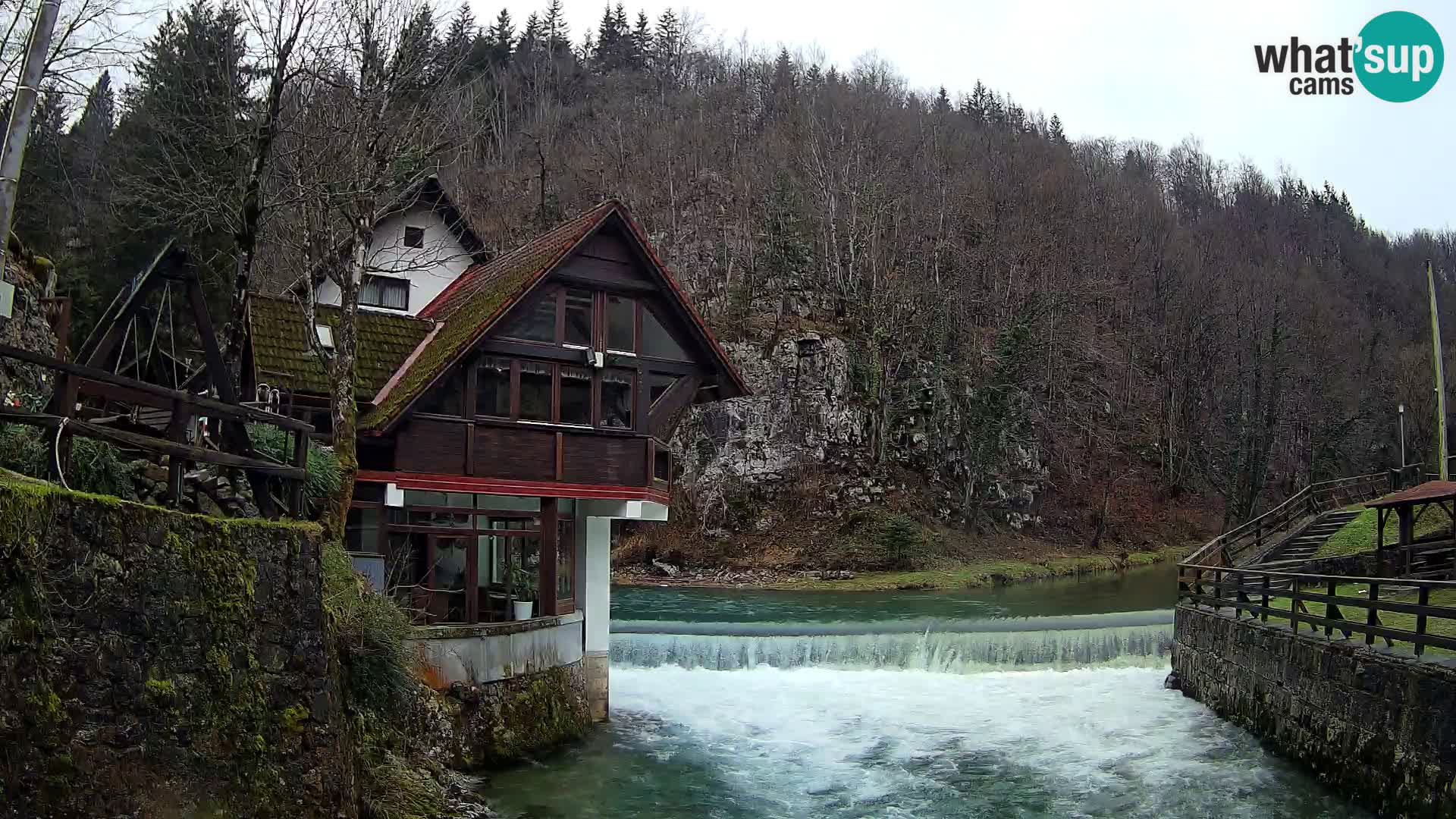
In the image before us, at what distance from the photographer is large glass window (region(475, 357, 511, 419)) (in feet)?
60.5

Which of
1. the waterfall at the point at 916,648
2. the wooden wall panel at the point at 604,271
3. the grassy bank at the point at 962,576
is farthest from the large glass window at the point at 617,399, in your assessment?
the grassy bank at the point at 962,576

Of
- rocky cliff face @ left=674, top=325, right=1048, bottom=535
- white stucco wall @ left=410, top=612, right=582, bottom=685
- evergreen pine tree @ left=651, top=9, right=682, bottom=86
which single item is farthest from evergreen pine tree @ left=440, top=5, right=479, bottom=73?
evergreen pine tree @ left=651, top=9, right=682, bottom=86

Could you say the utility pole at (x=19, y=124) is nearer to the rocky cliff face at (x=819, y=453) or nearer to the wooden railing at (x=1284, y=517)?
the wooden railing at (x=1284, y=517)

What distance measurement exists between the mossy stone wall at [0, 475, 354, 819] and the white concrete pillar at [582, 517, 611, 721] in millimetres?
9506

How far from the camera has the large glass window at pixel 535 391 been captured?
18.7 meters

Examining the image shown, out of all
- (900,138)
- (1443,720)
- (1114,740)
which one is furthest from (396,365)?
(900,138)

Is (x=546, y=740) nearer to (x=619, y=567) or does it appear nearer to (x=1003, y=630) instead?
(x=1003, y=630)

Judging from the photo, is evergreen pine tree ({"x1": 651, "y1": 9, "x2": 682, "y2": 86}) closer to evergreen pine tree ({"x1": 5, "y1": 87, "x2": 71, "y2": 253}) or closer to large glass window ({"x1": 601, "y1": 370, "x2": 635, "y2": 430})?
evergreen pine tree ({"x1": 5, "y1": 87, "x2": 71, "y2": 253})

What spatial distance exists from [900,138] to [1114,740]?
48.7 m

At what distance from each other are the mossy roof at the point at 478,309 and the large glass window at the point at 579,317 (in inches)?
33.1

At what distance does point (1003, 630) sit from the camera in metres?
26.7

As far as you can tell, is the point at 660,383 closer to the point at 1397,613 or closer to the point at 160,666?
the point at 160,666

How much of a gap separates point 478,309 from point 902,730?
412 inches

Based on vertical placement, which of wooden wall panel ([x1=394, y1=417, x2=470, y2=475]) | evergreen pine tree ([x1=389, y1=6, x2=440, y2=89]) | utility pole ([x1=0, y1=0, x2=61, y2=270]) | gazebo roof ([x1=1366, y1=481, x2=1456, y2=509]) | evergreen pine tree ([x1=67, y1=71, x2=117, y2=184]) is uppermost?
evergreen pine tree ([x1=67, y1=71, x2=117, y2=184])
